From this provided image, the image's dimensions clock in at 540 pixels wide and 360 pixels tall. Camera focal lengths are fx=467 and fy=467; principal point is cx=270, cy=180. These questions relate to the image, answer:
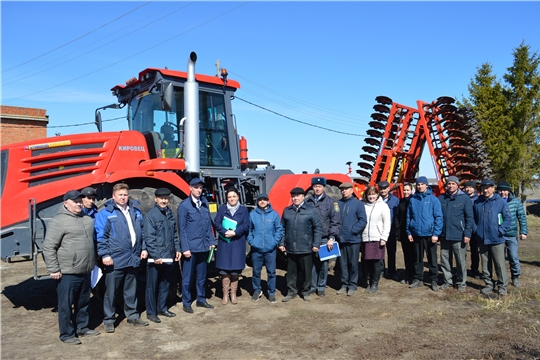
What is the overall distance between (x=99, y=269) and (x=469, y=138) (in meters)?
8.14

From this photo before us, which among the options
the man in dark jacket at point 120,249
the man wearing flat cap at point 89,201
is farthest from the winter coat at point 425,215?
the man wearing flat cap at point 89,201

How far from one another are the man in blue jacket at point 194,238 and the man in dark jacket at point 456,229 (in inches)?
132

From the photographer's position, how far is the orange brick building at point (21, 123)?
2125cm

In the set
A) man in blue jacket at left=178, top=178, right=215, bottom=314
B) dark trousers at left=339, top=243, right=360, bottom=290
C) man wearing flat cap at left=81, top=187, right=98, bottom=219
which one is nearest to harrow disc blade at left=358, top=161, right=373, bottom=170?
dark trousers at left=339, top=243, right=360, bottom=290

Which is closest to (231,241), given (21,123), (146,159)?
(146,159)

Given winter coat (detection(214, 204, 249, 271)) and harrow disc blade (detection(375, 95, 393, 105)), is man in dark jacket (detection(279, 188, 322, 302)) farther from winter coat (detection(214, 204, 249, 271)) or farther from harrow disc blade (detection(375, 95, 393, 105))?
harrow disc blade (detection(375, 95, 393, 105))

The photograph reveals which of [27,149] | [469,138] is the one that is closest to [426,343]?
[27,149]

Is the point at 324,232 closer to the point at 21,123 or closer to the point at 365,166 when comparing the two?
the point at 365,166

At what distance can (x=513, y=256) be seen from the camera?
688 centimetres

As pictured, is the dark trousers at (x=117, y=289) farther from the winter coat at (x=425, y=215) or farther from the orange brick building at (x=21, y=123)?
the orange brick building at (x=21, y=123)

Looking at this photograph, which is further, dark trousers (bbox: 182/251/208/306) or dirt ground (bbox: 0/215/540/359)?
dark trousers (bbox: 182/251/208/306)

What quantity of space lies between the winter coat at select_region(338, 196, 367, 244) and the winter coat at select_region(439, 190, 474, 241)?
47.9 inches

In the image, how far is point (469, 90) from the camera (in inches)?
650

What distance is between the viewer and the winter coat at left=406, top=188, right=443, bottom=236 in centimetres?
668
